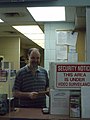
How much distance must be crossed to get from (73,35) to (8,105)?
1.87 m

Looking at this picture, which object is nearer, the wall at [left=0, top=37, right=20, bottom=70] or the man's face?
the man's face

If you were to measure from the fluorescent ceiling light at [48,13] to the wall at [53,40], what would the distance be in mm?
150

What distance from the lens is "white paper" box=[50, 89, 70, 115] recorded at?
1988 millimetres

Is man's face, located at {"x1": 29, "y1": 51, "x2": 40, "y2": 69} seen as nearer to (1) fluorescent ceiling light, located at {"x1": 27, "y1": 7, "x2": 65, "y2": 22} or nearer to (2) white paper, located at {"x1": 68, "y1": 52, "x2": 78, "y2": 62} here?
(1) fluorescent ceiling light, located at {"x1": 27, "y1": 7, "x2": 65, "y2": 22}

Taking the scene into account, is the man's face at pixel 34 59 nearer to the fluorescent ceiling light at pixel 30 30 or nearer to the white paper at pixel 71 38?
the white paper at pixel 71 38

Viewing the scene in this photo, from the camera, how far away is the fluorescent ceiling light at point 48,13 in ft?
10.5

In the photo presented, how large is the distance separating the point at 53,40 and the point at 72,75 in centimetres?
173

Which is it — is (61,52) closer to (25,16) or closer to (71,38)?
(71,38)

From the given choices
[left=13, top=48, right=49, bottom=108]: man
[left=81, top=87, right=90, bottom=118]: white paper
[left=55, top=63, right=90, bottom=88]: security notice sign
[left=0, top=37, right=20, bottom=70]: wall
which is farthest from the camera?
[left=0, top=37, right=20, bottom=70]: wall

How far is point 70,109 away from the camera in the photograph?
75.0 inches

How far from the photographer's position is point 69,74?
6.62ft

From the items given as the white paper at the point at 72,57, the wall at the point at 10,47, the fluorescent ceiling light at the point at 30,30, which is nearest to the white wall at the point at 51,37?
the white paper at the point at 72,57

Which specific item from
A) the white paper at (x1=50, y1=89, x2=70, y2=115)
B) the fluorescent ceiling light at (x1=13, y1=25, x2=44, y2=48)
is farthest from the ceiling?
the white paper at (x1=50, y1=89, x2=70, y2=115)

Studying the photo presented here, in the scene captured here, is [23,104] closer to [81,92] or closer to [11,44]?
[81,92]
